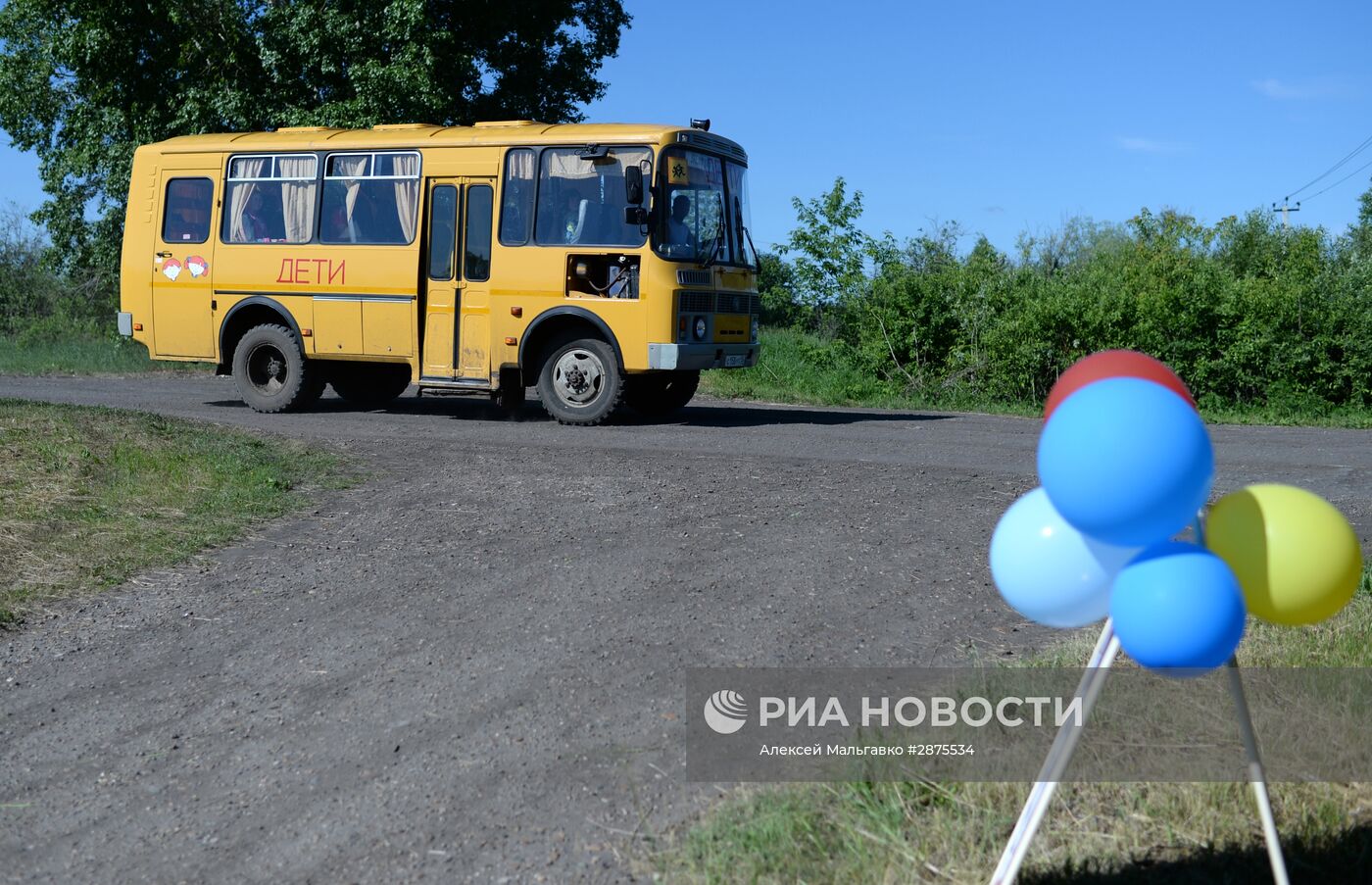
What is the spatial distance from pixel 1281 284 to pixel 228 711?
15651mm

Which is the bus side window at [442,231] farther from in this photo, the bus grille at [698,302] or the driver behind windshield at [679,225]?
the bus grille at [698,302]

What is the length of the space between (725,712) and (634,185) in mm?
8705

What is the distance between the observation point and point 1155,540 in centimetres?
274

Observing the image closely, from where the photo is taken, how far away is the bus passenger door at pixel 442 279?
13812 mm

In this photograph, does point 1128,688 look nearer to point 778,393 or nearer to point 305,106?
point 778,393

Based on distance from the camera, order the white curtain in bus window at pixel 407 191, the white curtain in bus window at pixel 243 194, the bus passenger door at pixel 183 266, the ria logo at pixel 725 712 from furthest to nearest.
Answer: the bus passenger door at pixel 183 266 → the white curtain in bus window at pixel 243 194 → the white curtain in bus window at pixel 407 191 → the ria logo at pixel 725 712

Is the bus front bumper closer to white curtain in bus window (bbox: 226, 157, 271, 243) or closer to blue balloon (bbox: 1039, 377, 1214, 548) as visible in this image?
white curtain in bus window (bbox: 226, 157, 271, 243)

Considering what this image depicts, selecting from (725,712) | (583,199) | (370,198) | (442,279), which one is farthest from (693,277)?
(725,712)

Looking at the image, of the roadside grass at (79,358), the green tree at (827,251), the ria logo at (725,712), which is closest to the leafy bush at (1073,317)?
the green tree at (827,251)

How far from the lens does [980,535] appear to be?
25.6 feet

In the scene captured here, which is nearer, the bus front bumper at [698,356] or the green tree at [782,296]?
the bus front bumper at [698,356]

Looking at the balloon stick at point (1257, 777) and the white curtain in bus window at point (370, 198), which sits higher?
the white curtain in bus window at point (370, 198)

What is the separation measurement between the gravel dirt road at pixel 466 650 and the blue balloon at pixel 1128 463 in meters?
1.68

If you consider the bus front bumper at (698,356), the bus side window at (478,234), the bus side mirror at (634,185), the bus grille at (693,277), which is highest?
the bus side mirror at (634,185)
